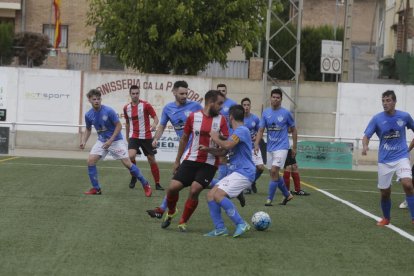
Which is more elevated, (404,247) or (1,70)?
(1,70)

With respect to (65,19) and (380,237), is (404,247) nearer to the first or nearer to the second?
(380,237)

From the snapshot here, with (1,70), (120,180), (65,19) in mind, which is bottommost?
(120,180)

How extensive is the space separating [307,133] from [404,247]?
73.0 feet

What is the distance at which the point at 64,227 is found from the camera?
11.7 m

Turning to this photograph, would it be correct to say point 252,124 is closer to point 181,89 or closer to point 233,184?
point 181,89

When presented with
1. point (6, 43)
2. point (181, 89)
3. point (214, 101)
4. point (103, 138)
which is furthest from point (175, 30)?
point (214, 101)

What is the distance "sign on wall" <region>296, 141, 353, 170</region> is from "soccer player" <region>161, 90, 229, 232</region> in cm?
1658

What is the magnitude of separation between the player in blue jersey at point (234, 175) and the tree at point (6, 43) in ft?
118

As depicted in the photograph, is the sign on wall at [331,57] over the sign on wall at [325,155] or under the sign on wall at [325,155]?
over

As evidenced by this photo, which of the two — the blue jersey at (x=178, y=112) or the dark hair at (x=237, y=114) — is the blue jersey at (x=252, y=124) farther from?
the dark hair at (x=237, y=114)

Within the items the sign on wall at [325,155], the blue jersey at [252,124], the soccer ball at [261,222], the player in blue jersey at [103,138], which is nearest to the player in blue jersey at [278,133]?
the blue jersey at [252,124]

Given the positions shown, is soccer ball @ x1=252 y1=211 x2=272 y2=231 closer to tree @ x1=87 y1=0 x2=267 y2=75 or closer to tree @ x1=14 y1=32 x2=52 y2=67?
tree @ x1=87 y1=0 x2=267 y2=75

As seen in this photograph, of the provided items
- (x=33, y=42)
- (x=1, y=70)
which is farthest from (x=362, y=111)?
(x=33, y=42)

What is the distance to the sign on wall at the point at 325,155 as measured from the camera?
2819 centimetres
